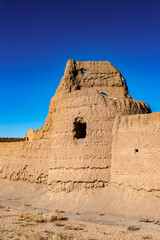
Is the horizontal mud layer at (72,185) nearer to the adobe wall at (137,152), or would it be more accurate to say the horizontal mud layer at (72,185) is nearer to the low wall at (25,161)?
the adobe wall at (137,152)

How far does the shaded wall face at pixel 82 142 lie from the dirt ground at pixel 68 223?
3.02 feet

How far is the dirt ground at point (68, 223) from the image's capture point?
9031mm

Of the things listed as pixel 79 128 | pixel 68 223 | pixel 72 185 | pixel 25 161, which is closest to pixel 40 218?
pixel 68 223

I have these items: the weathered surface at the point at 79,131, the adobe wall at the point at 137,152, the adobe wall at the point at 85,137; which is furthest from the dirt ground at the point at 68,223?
the adobe wall at the point at 137,152

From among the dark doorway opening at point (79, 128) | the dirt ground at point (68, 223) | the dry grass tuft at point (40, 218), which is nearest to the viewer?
the dirt ground at point (68, 223)

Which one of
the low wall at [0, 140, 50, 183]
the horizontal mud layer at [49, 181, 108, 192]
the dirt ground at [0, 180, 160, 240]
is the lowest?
the dirt ground at [0, 180, 160, 240]

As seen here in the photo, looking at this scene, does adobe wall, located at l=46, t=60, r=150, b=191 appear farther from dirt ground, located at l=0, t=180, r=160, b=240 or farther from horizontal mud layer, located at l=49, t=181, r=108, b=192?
dirt ground, located at l=0, t=180, r=160, b=240

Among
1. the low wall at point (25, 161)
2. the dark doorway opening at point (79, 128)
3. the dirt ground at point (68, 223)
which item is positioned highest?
the dark doorway opening at point (79, 128)

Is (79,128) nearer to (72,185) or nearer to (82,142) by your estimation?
(82,142)

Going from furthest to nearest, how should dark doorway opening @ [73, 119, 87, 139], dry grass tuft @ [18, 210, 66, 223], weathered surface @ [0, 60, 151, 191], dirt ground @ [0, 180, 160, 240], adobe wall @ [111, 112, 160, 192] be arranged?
dark doorway opening @ [73, 119, 87, 139] → weathered surface @ [0, 60, 151, 191] → adobe wall @ [111, 112, 160, 192] → dry grass tuft @ [18, 210, 66, 223] → dirt ground @ [0, 180, 160, 240]

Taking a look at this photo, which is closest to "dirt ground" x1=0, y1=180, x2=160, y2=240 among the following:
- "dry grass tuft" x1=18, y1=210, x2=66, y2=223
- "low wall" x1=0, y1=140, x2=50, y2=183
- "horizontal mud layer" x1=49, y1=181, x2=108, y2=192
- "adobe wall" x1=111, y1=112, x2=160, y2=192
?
"dry grass tuft" x1=18, y1=210, x2=66, y2=223

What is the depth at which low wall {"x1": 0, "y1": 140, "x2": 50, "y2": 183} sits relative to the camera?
58.7 ft

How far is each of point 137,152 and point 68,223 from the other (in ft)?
14.4

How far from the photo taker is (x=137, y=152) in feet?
43.0
